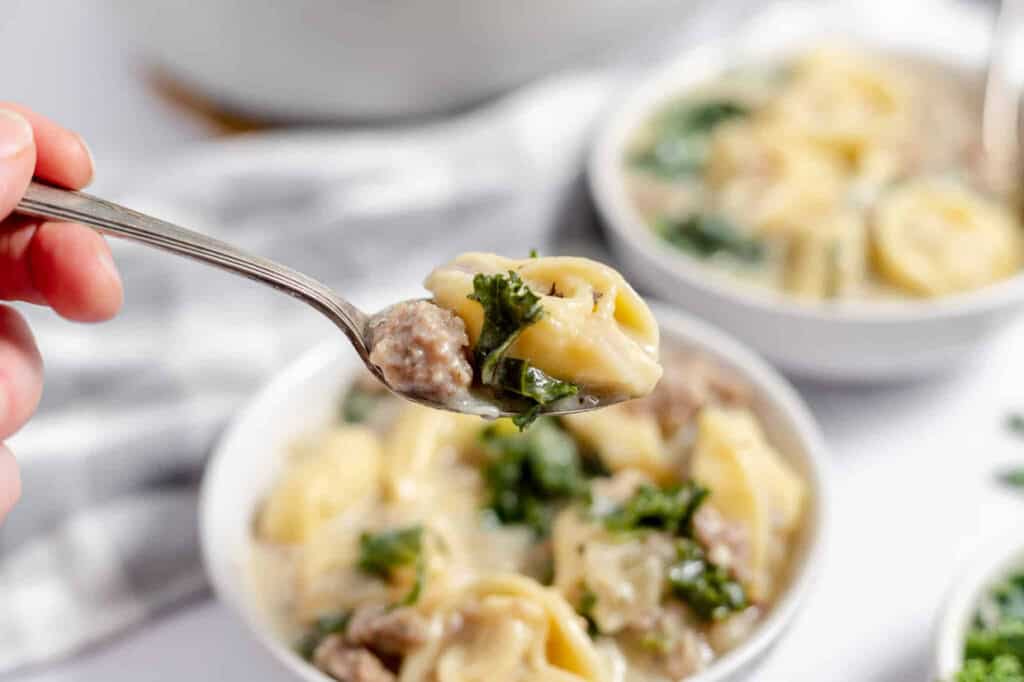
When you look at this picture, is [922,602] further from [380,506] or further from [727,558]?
[380,506]

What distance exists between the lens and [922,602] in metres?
2.22

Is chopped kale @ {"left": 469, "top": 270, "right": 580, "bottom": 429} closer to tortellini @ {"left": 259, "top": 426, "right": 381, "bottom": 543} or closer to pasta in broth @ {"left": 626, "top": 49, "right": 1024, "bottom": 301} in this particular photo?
tortellini @ {"left": 259, "top": 426, "right": 381, "bottom": 543}

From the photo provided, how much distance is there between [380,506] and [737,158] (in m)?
1.24

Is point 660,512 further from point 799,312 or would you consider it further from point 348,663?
point 799,312

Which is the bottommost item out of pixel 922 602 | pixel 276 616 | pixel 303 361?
pixel 922 602

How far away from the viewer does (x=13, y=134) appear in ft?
Answer: 5.02

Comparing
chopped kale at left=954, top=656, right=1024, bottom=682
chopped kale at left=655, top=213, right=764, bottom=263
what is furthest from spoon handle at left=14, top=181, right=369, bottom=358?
chopped kale at left=655, top=213, right=764, bottom=263

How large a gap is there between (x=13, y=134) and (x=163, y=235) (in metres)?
0.22

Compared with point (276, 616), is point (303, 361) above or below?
above

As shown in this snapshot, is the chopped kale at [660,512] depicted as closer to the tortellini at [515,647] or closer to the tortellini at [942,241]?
the tortellini at [515,647]

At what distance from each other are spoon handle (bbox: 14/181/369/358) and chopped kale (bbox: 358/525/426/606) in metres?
0.46

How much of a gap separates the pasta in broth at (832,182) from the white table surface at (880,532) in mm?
229

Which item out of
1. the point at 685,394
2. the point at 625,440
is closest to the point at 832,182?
the point at 685,394

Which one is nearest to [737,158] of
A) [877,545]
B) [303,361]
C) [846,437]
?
[846,437]
